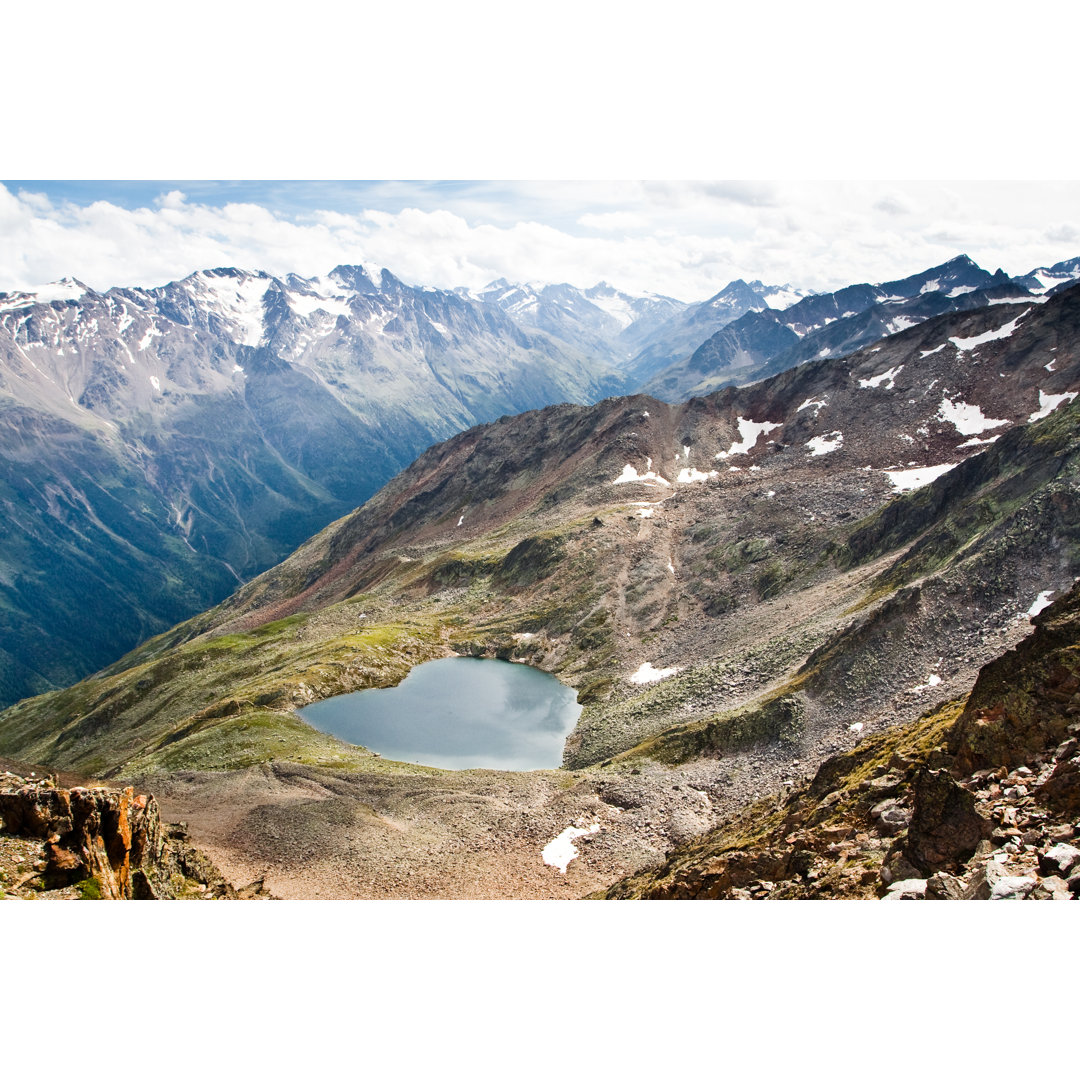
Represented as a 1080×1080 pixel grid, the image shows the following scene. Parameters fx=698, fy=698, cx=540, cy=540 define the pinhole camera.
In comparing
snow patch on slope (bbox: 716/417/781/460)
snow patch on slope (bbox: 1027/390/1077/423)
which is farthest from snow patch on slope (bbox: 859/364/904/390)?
snow patch on slope (bbox: 1027/390/1077/423)

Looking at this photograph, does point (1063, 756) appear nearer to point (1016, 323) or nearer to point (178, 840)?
point (178, 840)

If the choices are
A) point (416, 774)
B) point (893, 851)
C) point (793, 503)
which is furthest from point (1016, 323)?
point (893, 851)

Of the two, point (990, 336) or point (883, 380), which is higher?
point (990, 336)

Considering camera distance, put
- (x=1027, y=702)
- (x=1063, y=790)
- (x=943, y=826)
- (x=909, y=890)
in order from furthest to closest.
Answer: (x=1027, y=702) < (x=943, y=826) < (x=1063, y=790) < (x=909, y=890)

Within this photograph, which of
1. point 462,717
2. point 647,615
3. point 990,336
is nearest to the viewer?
point 462,717

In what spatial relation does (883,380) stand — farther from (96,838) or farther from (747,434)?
(96,838)

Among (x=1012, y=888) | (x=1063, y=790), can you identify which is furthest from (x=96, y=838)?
(x=1063, y=790)

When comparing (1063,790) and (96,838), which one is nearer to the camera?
(1063,790)

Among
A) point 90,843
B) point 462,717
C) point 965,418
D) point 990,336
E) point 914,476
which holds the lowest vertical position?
point 462,717
